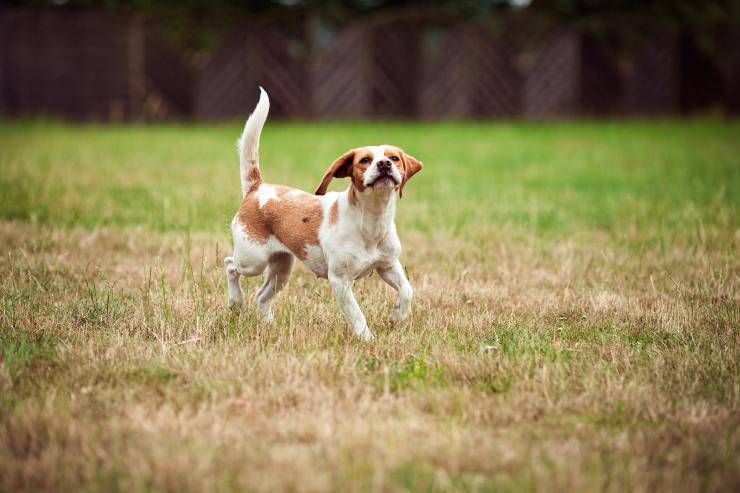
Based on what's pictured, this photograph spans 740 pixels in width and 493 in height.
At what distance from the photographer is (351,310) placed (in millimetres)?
3807

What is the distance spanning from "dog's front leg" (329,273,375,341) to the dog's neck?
0.26 meters

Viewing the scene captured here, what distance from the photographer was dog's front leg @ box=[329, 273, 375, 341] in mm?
3793

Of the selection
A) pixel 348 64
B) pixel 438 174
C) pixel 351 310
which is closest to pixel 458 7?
pixel 348 64

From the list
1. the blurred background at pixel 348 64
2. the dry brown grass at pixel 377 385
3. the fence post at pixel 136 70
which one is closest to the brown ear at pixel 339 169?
the dry brown grass at pixel 377 385

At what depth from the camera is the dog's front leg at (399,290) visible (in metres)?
3.96

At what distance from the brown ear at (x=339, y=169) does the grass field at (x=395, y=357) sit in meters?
0.73

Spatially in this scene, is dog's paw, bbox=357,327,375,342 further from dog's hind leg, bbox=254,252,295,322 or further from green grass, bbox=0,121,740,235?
green grass, bbox=0,121,740,235

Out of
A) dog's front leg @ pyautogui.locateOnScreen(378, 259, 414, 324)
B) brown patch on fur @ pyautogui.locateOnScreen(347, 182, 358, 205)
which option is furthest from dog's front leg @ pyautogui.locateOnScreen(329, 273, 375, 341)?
brown patch on fur @ pyautogui.locateOnScreen(347, 182, 358, 205)

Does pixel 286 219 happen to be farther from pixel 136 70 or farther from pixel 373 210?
pixel 136 70

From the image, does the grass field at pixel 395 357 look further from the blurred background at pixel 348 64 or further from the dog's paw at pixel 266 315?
the blurred background at pixel 348 64

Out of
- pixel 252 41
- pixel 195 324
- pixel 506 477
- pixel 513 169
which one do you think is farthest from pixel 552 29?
pixel 506 477

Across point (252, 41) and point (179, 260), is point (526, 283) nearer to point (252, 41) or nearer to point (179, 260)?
point (179, 260)

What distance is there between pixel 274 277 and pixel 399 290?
2.86 feet

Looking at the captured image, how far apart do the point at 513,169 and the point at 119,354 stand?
7833 mm
